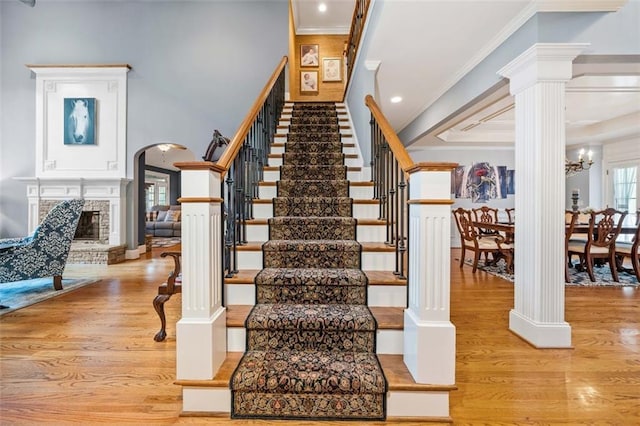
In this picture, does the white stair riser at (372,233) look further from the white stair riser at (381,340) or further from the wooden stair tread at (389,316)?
the white stair riser at (381,340)

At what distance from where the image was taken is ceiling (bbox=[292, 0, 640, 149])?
2348mm

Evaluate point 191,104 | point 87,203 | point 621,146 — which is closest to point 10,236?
point 87,203

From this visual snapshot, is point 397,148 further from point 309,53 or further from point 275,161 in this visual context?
point 309,53

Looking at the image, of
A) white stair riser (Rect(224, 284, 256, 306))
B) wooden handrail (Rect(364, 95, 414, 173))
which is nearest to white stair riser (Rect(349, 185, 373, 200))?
wooden handrail (Rect(364, 95, 414, 173))

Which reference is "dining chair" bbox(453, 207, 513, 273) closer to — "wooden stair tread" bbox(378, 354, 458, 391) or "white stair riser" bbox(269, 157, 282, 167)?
"white stair riser" bbox(269, 157, 282, 167)

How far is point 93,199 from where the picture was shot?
18.0 feet

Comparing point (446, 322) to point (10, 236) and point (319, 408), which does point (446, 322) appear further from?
point (10, 236)

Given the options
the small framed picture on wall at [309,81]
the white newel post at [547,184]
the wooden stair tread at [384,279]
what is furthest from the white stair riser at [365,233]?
the small framed picture on wall at [309,81]

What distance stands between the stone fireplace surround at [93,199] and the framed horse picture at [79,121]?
73cm

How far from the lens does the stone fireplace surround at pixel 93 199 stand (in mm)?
5449

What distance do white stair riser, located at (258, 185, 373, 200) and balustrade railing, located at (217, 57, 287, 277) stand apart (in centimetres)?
7

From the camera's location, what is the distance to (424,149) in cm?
756

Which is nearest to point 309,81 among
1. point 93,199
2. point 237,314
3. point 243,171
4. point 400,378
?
point 93,199

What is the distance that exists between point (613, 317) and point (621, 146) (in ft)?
19.7
